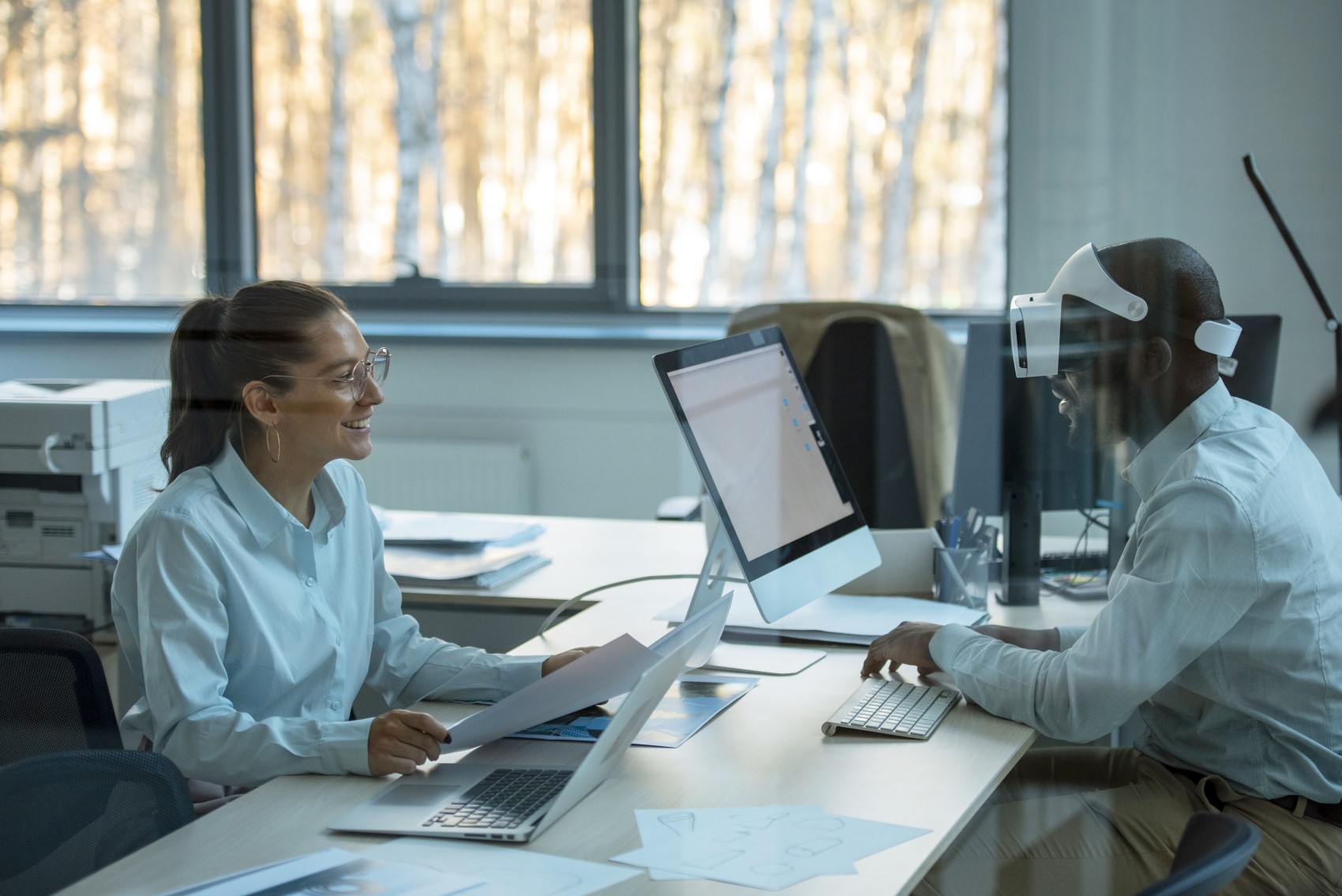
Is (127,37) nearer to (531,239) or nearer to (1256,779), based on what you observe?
(531,239)

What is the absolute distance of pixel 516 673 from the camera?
148 cm

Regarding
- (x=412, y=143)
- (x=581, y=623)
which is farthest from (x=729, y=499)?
(x=412, y=143)

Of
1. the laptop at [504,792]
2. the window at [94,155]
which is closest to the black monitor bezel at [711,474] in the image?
the laptop at [504,792]

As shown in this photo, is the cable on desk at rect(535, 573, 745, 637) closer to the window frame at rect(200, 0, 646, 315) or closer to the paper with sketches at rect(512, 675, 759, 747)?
the paper with sketches at rect(512, 675, 759, 747)

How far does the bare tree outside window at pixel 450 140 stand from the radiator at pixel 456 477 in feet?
1.75

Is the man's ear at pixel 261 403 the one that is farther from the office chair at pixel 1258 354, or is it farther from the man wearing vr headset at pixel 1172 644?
the office chair at pixel 1258 354

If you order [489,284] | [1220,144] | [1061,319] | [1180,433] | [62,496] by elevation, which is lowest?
[62,496]

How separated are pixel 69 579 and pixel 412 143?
7.15ft

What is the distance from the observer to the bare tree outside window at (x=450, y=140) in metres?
3.33

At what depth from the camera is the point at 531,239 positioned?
136 inches

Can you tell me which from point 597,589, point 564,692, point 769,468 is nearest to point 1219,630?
point 769,468

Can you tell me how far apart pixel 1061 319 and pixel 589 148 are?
7.11 feet

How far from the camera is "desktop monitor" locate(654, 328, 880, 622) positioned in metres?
1.56

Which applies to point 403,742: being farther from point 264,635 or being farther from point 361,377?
point 361,377
